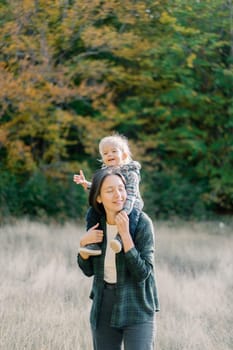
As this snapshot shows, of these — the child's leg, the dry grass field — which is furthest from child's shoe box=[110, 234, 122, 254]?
the dry grass field

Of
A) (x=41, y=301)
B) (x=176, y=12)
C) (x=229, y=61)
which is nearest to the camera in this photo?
(x=41, y=301)

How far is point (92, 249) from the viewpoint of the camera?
3.21 m

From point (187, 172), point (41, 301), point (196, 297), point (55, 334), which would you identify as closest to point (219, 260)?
point (196, 297)

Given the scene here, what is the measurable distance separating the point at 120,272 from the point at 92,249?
169mm

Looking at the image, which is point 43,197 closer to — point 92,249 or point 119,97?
point 119,97

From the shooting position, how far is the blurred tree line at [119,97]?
39.2 feet

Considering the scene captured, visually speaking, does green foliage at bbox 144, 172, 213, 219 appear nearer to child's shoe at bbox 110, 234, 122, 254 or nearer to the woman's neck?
the woman's neck

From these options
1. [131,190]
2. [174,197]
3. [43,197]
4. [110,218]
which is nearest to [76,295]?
[131,190]

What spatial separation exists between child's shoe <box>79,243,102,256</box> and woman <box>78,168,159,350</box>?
0.9 inches

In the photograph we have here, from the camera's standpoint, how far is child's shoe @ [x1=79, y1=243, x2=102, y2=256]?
10.5 ft

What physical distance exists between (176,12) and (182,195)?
14.5ft

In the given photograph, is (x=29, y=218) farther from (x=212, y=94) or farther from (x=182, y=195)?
(x=212, y=94)

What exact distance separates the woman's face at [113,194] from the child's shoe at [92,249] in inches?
7.1

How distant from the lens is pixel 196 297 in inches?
254
